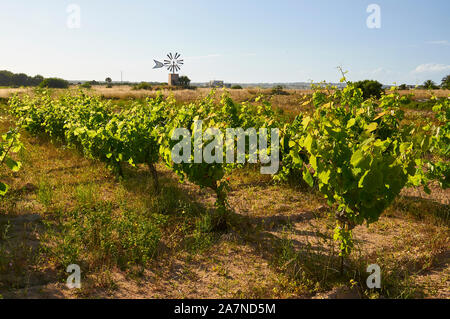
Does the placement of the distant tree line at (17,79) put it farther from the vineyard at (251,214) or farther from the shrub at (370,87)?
the vineyard at (251,214)

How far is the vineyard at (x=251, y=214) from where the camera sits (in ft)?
9.93

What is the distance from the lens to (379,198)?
304 centimetres

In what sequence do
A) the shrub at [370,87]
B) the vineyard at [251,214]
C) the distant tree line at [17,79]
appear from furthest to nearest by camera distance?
the distant tree line at [17,79]
the shrub at [370,87]
the vineyard at [251,214]

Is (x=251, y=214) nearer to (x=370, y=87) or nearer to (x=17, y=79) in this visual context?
(x=370, y=87)

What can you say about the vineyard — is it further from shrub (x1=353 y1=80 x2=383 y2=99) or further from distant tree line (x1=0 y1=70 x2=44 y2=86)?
distant tree line (x1=0 y1=70 x2=44 y2=86)

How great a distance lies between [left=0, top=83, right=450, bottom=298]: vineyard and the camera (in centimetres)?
303

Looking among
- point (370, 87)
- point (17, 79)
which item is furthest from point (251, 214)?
point (17, 79)

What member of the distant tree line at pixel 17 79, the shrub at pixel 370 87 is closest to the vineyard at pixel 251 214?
the shrub at pixel 370 87

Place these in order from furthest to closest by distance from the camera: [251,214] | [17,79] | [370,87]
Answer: [17,79], [370,87], [251,214]

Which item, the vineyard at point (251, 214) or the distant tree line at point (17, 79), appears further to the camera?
the distant tree line at point (17, 79)

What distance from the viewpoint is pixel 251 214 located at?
4984 millimetres

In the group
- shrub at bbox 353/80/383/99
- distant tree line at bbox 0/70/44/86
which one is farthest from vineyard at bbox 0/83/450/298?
distant tree line at bbox 0/70/44/86
